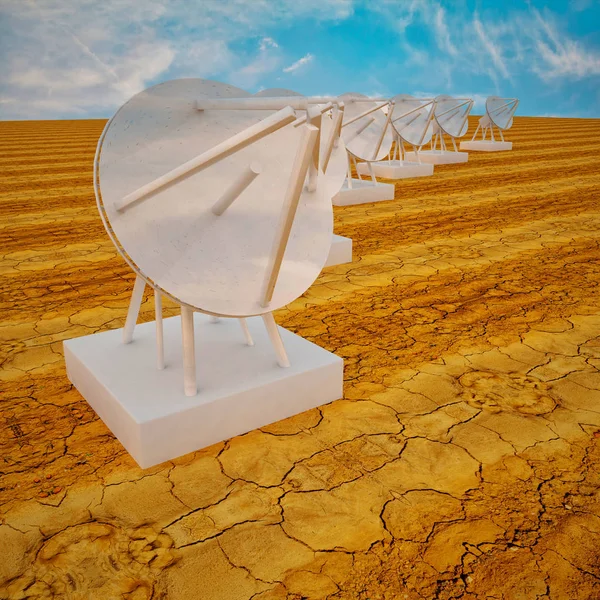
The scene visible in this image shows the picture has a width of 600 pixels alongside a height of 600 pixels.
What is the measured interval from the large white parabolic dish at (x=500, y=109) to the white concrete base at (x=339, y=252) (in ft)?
29.0

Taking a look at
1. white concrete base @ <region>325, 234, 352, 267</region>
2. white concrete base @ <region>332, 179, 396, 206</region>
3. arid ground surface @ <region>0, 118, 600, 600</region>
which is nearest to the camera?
arid ground surface @ <region>0, 118, 600, 600</region>

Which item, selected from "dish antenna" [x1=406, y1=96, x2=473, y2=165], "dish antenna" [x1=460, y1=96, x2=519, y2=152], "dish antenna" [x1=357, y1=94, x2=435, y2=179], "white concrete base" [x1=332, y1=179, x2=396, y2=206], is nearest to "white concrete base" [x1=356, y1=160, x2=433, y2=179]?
"dish antenna" [x1=357, y1=94, x2=435, y2=179]

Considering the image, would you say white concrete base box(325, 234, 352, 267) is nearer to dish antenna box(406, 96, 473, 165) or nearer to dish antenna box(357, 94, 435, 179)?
dish antenna box(357, 94, 435, 179)

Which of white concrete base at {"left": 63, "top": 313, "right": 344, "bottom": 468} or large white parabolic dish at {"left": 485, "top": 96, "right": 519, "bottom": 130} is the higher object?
large white parabolic dish at {"left": 485, "top": 96, "right": 519, "bottom": 130}

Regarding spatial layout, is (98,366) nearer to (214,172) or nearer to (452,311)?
(214,172)

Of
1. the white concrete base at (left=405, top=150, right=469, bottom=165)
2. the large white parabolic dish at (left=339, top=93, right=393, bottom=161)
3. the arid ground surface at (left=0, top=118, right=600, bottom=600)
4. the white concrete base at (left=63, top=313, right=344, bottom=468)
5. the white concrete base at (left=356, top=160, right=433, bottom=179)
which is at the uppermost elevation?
the large white parabolic dish at (left=339, top=93, right=393, bottom=161)

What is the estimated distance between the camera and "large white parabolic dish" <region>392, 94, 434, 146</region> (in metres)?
8.35

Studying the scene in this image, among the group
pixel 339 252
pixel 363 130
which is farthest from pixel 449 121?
pixel 339 252

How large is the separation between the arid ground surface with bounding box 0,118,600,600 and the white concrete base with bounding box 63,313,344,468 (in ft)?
0.21

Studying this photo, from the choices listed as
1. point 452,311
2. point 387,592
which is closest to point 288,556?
point 387,592

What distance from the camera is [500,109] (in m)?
12.1

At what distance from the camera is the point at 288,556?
1.57 meters

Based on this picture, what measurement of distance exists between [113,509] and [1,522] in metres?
0.31

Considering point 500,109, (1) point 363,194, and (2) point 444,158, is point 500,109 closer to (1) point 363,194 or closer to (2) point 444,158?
(2) point 444,158
